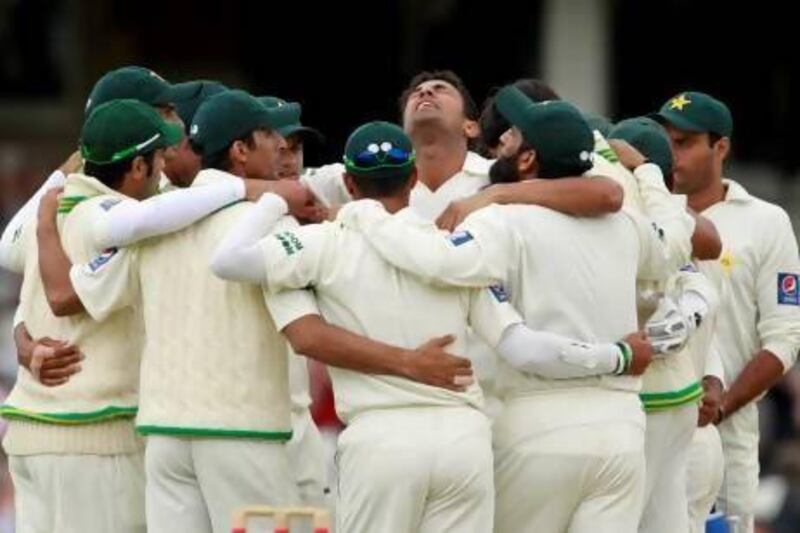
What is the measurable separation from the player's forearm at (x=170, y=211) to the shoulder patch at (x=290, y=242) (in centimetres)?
30

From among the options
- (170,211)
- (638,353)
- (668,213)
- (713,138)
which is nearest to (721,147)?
(713,138)

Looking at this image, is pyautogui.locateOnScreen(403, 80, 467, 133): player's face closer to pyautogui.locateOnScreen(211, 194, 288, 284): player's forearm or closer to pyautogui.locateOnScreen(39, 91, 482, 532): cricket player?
pyautogui.locateOnScreen(39, 91, 482, 532): cricket player

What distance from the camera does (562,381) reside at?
28.8 feet

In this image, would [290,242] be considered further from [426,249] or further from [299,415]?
[299,415]

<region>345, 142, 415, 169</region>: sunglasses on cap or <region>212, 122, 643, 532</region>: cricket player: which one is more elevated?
<region>345, 142, 415, 169</region>: sunglasses on cap

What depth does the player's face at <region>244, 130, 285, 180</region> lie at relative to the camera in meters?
9.10

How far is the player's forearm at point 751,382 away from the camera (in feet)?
34.3

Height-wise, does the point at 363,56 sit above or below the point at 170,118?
below

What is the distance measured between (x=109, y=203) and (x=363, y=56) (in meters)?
12.9

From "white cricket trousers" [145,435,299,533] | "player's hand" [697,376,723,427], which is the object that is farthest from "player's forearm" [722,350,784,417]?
"white cricket trousers" [145,435,299,533]

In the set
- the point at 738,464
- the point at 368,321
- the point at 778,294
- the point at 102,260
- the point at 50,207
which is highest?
the point at 50,207

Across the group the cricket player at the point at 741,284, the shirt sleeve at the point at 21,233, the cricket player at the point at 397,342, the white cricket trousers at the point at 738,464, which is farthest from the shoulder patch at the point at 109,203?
the white cricket trousers at the point at 738,464

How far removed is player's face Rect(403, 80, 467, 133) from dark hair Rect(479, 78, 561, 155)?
22 centimetres

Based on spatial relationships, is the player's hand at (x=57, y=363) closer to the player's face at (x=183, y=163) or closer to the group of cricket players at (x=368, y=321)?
the group of cricket players at (x=368, y=321)
